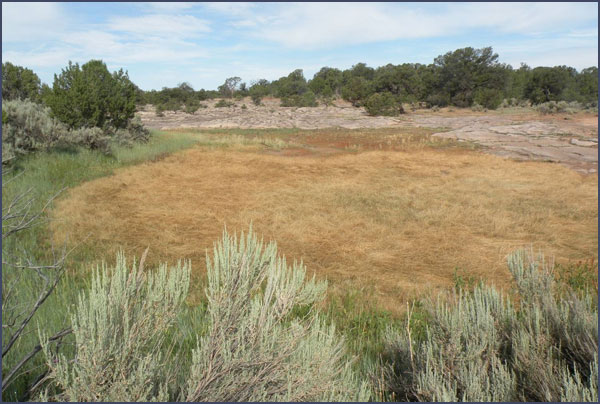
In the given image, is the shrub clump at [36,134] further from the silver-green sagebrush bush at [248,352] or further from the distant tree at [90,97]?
the silver-green sagebrush bush at [248,352]

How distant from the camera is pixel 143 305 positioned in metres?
2.22

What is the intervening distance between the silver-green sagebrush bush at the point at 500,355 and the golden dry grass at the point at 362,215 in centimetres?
165

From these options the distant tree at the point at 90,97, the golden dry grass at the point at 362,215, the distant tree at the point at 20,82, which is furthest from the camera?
the distant tree at the point at 20,82

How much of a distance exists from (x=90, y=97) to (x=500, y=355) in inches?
585

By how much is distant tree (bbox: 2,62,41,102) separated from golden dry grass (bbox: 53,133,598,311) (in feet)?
41.2

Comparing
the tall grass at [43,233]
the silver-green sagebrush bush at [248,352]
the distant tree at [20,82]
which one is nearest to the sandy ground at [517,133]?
the distant tree at [20,82]

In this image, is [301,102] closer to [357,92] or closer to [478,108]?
[357,92]

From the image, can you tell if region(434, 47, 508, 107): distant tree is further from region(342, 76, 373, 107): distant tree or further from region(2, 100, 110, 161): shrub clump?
region(2, 100, 110, 161): shrub clump

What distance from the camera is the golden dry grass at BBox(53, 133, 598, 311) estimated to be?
630 cm

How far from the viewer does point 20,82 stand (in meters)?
22.1

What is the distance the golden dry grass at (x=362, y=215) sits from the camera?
630cm

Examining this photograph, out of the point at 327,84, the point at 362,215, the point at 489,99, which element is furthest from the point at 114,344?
the point at 327,84

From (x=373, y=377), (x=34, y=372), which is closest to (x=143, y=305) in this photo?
(x=34, y=372)

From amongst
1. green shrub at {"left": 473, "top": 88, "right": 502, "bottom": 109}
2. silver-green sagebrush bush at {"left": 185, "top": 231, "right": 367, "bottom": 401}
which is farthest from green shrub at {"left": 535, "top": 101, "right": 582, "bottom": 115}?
silver-green sagebrush bush at {"left": 185, "top": 231, "right": 367, "bottom": 401}
